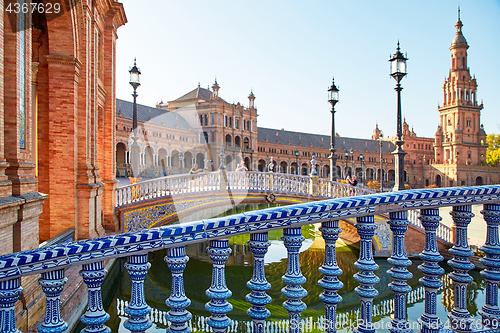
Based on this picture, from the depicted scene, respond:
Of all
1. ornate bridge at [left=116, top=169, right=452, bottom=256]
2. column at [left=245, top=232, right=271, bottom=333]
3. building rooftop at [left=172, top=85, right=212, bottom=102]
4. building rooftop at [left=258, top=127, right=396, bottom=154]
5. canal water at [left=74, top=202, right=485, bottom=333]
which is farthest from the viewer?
building rooftop at [left=258, top=127, right=396, bottom=154]

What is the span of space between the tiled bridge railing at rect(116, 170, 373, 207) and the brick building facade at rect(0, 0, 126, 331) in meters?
1.25

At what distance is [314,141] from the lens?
288 feet

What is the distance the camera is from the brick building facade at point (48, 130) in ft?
19.2

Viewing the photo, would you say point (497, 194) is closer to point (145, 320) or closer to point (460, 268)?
point (460, 268)

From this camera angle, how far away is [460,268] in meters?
2.69

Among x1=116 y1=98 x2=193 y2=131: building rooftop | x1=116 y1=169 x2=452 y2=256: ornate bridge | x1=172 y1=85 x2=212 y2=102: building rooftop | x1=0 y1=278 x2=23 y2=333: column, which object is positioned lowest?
x1=116 y1=169 x2=452 y2=256: ornate bridge

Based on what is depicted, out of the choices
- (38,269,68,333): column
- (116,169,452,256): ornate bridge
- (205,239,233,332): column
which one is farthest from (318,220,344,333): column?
(116,169,452,256): ornate bridge

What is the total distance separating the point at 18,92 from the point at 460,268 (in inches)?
268

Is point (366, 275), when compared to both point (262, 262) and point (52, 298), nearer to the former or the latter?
point (262, 262)

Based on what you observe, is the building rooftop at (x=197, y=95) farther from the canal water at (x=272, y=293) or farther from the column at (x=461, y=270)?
the column at (x=461, y=270)

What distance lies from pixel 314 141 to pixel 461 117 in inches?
1245

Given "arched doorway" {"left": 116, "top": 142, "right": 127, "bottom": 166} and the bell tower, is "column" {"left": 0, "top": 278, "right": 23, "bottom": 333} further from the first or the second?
the bell tower

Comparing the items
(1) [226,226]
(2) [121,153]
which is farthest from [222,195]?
(2) [121,153]

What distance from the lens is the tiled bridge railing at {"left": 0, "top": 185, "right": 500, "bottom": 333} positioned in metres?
1.91
